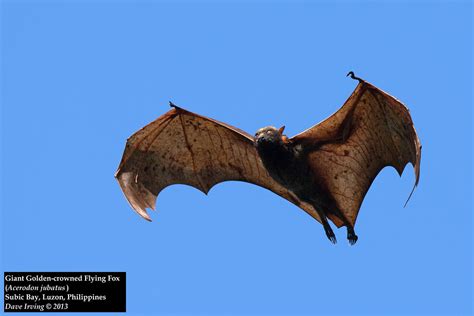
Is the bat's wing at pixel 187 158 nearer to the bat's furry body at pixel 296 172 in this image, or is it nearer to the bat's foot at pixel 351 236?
the bat's furry body at pixel 296 172

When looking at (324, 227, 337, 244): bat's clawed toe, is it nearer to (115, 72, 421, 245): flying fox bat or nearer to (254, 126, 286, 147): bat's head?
(115, 72, 421, 245): flying fox bat

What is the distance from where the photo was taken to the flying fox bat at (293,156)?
1897 cm

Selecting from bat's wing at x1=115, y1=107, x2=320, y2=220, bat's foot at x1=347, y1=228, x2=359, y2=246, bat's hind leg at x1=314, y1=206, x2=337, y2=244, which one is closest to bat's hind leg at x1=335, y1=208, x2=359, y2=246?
bat's foot at x1=347, y1=228, x2=359, y2=246

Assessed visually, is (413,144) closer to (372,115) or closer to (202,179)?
(372,115)

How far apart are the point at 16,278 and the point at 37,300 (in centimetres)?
76

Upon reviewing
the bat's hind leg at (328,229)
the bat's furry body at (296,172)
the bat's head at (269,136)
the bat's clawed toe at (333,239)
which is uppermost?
the bat's head at (269,136)

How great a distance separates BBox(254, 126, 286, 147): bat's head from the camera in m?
18.9

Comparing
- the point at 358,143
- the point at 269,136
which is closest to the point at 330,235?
the point at 358,143

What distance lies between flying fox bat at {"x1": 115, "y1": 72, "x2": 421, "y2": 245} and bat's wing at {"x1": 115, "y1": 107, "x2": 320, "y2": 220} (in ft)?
0.06

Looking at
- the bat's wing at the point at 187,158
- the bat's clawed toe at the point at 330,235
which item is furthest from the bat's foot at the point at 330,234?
the bat's wing at the point at 187,158

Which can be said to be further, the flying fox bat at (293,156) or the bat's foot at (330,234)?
the bat's foot at (330,234)

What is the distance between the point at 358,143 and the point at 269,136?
1833 millimetres

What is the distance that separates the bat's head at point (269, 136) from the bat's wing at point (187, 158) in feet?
3.77

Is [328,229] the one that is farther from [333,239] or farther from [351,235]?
[351,235]
